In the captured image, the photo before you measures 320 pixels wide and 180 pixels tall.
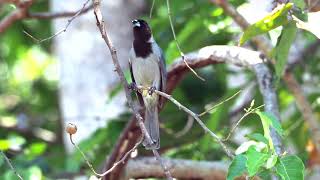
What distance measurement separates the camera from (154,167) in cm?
407

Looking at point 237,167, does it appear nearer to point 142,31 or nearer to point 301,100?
point 301,100

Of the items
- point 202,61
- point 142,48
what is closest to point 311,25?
point 202,61

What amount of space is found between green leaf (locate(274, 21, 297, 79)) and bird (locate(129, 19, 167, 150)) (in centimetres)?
85

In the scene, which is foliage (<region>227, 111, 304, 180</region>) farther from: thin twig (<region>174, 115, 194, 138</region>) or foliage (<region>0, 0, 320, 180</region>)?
thin twig (<region>174, 115, 194, 138</region>)

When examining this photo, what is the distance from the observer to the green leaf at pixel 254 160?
2658 mm

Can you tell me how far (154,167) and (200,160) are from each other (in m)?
0.46

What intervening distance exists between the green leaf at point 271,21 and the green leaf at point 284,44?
8 cm

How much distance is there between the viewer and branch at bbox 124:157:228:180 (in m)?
4.06

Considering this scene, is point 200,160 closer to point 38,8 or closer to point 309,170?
point 309,170

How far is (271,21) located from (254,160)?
23.9 inches

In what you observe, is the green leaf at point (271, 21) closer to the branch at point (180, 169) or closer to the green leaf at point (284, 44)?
the green leaf at point (284, 44)

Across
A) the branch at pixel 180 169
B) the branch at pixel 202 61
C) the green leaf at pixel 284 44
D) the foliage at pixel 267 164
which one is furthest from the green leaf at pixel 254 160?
the branch at pixel 180 169

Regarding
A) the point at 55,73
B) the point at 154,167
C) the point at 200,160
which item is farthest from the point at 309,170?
the point at 55,73

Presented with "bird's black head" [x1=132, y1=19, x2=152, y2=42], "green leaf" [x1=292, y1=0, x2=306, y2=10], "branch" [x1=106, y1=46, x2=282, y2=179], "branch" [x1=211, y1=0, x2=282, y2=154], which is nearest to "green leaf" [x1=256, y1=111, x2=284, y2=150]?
"branch" [x1=211, y1=0, x2=282, y2=154]
